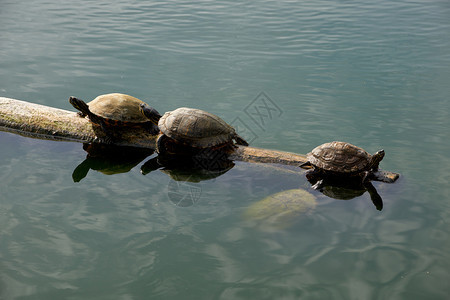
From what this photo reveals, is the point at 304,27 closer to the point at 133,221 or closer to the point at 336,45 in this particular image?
the point at 336,45

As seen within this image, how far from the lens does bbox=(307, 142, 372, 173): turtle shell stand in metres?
4.66

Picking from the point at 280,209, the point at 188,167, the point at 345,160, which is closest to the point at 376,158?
the point at 345,160

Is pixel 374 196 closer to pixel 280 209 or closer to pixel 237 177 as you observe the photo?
pixel 280 209

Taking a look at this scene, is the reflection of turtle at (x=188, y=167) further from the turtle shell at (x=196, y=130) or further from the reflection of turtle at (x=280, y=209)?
the reflection of turtle at (x=280, y=209)

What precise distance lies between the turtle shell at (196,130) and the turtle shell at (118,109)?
0.50 m

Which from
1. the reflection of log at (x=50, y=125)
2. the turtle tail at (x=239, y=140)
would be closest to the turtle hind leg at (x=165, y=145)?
the reflection of log at (x=50, y=125)

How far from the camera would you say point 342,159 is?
4695mm

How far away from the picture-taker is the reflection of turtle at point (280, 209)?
4367 mm

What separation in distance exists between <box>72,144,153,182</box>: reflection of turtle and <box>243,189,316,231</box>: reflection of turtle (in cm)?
177

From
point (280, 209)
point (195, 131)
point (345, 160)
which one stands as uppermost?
point (195, 131)

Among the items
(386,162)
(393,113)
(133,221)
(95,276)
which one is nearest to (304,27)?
(393,113)

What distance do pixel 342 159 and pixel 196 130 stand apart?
5.56 feet

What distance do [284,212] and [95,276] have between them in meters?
1.92

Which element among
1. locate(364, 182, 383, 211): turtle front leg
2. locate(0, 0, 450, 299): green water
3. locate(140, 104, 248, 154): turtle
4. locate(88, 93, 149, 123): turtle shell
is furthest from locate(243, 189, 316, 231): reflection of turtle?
locate(88, 93, 149, 123): turtle shell
